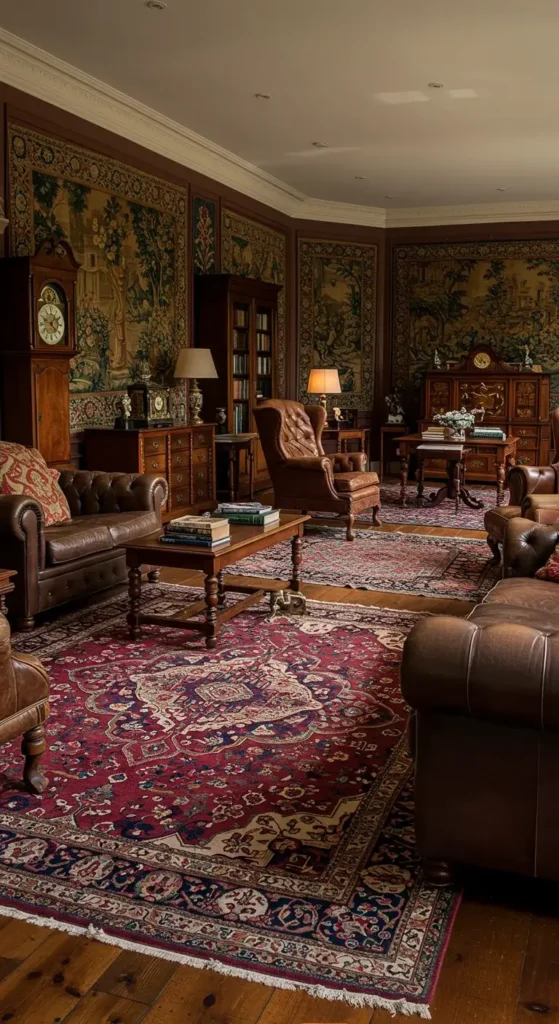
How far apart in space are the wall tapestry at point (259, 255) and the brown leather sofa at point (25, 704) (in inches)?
307

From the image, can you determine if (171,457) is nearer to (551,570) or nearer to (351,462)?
(351,462)

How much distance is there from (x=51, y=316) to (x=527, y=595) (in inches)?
170

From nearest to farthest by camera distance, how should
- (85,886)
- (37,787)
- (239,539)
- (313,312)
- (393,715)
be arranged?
(85,886) → (37,787) → (393,715) → (239,539) → (313,312)

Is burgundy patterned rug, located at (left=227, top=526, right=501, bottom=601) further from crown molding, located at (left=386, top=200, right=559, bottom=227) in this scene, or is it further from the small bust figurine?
crown molding, located at (left=386, top=200, right=559, bottom=227)

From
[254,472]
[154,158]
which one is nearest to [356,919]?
[154,158]

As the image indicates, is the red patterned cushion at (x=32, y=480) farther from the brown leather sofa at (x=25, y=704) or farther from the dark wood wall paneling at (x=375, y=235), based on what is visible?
the dark wood wall paneling at (x=375, y=235)

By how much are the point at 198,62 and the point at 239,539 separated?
3913 mm

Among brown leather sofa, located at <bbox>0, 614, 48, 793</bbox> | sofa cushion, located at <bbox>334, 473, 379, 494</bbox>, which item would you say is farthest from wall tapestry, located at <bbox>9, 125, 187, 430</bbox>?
brown leather sofa, located at <bbox>0, 614, 48, 793</bbox>

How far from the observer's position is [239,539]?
16.7 feet

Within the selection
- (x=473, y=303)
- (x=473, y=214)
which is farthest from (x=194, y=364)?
(x=473, y=214)

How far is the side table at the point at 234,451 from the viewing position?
9.77m

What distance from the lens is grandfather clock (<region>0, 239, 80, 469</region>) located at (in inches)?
255

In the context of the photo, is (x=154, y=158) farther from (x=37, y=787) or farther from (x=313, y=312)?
(x=37, y=787)

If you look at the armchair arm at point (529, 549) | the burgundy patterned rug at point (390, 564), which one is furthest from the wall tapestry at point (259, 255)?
the armchair arm at point (529, 549)
